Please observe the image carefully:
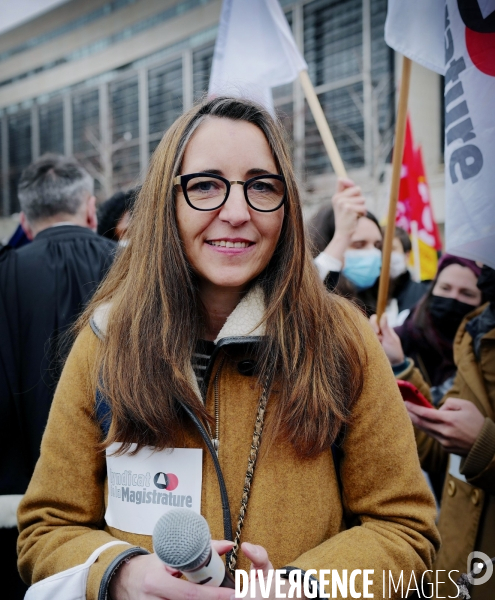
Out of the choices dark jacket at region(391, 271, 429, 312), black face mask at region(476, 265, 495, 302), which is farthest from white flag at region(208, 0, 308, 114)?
dark jacket at region(391, 271, 429, 312)

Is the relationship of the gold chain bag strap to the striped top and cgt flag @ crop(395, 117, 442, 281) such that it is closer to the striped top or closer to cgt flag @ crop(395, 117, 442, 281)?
the striped top

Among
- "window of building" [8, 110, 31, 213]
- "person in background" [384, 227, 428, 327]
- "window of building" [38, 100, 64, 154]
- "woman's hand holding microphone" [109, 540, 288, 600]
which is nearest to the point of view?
"woman's hand holding microphone" [109, 540, 288, 600]

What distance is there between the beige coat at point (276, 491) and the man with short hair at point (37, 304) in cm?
71

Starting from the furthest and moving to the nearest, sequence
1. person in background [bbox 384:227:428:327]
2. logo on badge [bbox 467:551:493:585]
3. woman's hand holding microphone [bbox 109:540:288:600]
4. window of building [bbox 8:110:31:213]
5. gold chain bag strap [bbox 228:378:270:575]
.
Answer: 1. window of building [bbox 8:110:31:213]
2. person in background [bbox 384:227:428:327]
3. logo on badge [bbox 467:551:493:585]
4. gold chain bag strap [bbox 228:378:270:575]
5. woman's hand holding microphone [bbox 109:540:288:600]

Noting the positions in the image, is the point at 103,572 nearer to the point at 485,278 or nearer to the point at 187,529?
the point at 187,529

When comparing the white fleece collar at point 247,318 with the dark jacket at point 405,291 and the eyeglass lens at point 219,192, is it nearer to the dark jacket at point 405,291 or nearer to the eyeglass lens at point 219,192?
the eyeglass lens at point 219,192

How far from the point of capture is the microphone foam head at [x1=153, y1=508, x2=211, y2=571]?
1.04 m

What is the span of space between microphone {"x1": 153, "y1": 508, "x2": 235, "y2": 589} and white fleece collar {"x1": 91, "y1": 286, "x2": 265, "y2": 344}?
54 cm

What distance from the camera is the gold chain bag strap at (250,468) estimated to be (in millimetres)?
1383

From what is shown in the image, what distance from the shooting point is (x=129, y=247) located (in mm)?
1767

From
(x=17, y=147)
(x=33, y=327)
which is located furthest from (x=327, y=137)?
(x=17, y=147)

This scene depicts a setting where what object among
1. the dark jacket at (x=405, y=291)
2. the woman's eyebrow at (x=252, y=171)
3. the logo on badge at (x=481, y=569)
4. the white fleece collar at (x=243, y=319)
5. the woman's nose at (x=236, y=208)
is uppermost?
the woman's eyebrow at (x=252, y=171)

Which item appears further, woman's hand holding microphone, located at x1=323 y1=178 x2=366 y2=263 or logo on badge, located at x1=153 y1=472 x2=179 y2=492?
woman's hand holding microphone, located at x1=323 y1=178 x2=366 y2=263

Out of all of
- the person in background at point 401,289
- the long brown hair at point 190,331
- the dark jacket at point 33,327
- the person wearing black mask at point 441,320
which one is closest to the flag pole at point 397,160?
the person wearing black mask at point 441,320
